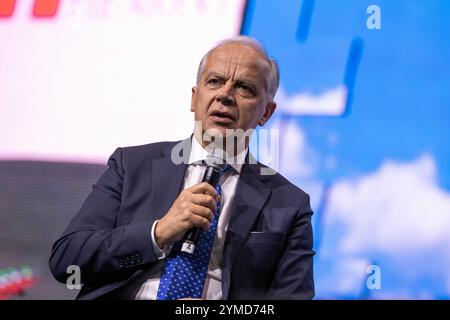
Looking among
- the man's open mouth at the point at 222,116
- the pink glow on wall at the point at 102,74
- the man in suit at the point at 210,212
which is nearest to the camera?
the man in suit at the point at 210,212

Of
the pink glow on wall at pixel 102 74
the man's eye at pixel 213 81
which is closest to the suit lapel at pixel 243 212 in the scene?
the man's eye at pixel 213 81

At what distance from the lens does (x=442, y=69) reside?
2500 millimetres

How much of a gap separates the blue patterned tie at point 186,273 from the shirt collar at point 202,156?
29 centimetres

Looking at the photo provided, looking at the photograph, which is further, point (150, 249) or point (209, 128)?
point (209, 128)

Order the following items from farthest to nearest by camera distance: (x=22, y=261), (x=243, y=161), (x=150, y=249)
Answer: (x=22, y=261)
(x=243, y=161)
(x=150, y=249)

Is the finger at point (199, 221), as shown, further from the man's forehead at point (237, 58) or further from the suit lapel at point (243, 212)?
the man's forehead at point (237, 58)

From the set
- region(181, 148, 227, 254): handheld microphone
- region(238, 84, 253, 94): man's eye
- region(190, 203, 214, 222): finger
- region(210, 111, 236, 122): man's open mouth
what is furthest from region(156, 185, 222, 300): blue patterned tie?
region(238, 84, 253, 94): man's eye

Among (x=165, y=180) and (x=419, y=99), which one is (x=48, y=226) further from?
(x=419, y=99)

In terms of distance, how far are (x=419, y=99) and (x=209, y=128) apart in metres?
1.00

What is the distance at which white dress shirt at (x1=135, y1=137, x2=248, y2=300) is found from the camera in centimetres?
174

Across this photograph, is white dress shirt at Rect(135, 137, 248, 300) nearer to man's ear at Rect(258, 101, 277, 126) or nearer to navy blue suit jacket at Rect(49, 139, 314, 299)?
navy blue suit jacket at Rect(49, 139, 314, 299)

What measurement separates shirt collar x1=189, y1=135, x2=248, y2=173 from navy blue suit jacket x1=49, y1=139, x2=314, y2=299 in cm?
3

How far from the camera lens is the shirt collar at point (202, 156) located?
1.97m

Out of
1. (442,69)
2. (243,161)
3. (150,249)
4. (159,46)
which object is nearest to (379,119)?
(442,69)
